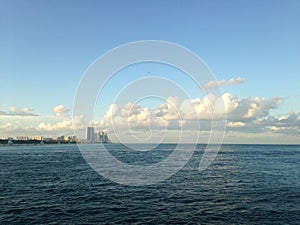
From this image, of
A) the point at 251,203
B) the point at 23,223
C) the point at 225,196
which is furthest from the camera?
the point at 225,196

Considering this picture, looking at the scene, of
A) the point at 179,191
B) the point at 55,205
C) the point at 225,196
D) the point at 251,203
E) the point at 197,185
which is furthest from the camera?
the point at 197,185

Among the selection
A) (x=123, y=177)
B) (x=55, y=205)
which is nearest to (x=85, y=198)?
(x=55, y=205)

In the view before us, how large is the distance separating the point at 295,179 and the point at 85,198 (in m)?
48.5

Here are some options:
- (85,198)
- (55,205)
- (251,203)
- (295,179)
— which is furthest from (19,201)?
(295,179)

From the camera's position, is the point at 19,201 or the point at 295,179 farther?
the point at 295,179

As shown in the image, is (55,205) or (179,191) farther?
(179,191)

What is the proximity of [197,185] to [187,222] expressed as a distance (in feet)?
77.5

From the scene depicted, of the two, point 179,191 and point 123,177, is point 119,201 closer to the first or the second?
point 179,191

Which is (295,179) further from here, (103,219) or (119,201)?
(103,219)

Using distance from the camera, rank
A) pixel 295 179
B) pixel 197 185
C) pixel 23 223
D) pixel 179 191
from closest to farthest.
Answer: pixel 23 223, pixel 179 191, pixel 197 185, pixel 295 179

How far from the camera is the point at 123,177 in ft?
204

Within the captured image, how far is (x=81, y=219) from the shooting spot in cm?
3077

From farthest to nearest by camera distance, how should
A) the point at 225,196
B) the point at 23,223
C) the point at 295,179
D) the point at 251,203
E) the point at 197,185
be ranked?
1. the point at 295,179
2. the point at 197,185
3. the point at 225,196
4. the point at 251,203
5. the point at 23,223

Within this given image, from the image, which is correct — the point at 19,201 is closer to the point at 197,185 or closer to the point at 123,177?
the point at 123,177
